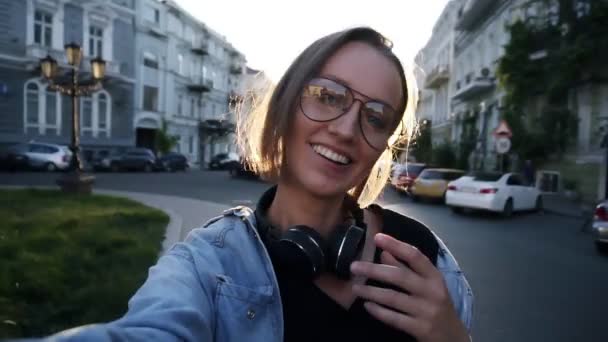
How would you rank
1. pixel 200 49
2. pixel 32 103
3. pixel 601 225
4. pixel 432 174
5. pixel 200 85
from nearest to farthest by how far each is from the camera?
1. pixel 601 225
2. pixel 432 174
3. pixel 32 103
4. pixel 200 85
5. pixel 200 49

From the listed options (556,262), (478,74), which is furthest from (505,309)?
(478,74)

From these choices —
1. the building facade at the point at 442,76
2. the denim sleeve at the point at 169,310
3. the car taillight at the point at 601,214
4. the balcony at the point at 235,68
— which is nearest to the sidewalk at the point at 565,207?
the car taillight at the point at 601,214

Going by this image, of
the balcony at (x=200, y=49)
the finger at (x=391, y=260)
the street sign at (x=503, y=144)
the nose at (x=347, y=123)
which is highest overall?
the balcony at (x=200, y=49)

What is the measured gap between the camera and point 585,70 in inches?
628

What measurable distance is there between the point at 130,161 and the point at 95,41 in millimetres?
9790

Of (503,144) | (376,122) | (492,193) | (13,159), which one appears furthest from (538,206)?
(13,159)

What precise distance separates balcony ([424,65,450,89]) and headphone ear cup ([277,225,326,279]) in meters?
33.0

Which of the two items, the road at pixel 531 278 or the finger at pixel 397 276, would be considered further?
the road at pixel 531 278

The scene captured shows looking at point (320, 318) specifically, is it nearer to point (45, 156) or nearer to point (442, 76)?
point (45, 156)

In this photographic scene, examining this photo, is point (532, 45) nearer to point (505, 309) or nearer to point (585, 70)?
point (585, 70)

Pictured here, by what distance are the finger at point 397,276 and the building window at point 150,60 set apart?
35575mm

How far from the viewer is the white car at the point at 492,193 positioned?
1147 cm

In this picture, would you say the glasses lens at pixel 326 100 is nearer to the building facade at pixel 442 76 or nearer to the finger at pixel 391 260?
the finger at pixel 391 260

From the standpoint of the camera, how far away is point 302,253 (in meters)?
1.17
